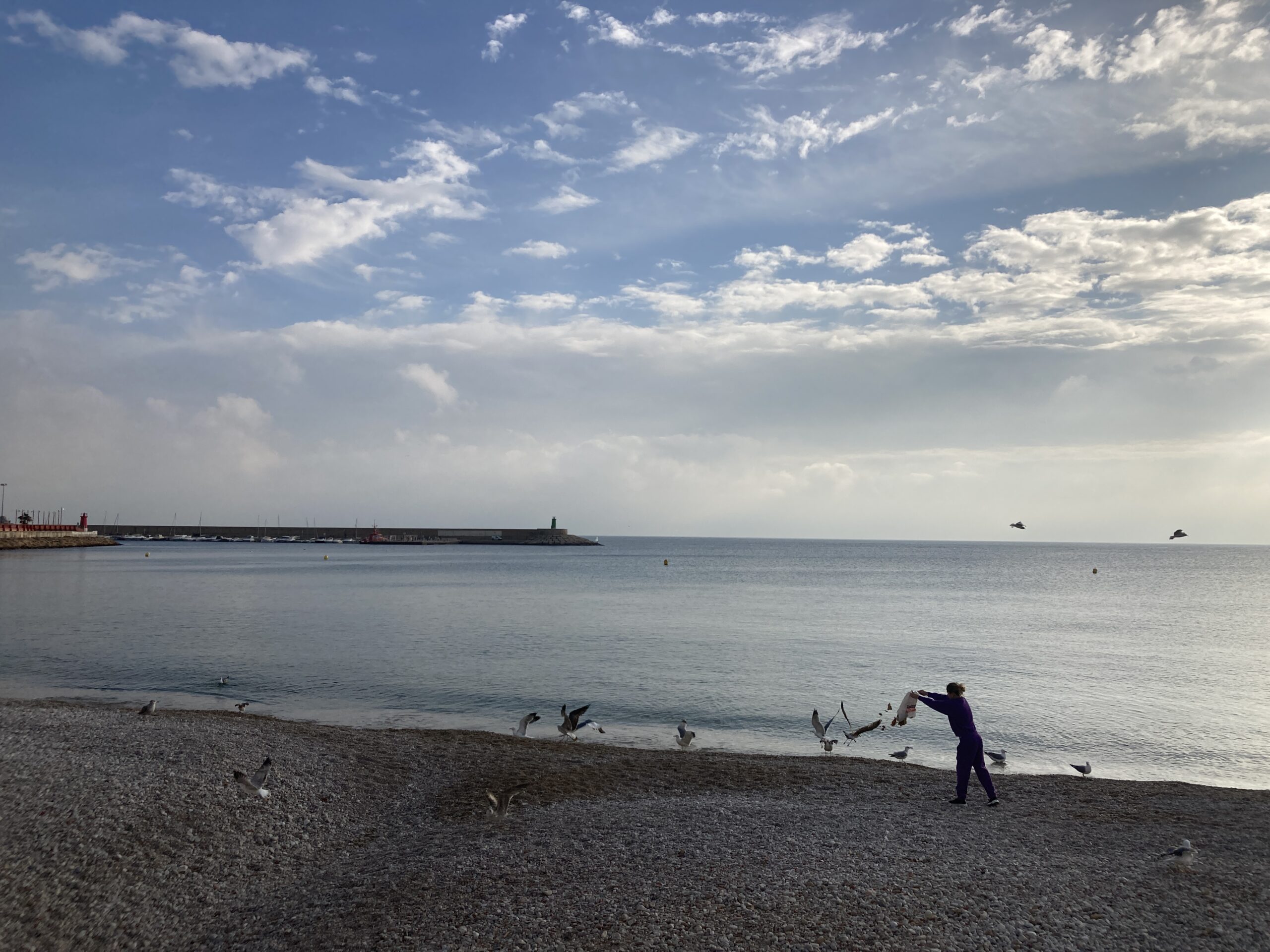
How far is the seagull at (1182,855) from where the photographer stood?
381 inches

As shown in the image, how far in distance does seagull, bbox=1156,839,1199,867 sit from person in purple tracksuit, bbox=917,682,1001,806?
2684 millimetres

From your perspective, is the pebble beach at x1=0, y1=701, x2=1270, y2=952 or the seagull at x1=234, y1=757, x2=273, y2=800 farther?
the seagull at x1=234, y1=757, x2=273, y2=800

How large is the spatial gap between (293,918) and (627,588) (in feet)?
214

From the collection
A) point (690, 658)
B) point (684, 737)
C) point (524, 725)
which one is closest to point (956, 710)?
point (684, 737)

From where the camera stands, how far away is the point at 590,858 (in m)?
9.89

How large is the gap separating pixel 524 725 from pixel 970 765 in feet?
31.8

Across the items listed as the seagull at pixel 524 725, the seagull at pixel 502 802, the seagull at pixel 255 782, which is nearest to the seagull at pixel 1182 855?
the seagull at pixel 502 802

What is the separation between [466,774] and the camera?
14.8 meters

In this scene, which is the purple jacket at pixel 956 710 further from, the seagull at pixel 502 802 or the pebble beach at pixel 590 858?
the seagull at pixel 502 802

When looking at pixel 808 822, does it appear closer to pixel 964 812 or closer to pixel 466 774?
pixel 964 812

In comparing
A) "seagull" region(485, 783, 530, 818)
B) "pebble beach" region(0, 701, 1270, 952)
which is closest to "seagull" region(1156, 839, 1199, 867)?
"pebble beach" region(0, 701, 1270, 952)

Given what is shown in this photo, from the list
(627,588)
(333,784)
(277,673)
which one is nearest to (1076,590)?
(627,588)

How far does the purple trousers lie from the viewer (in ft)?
41.3

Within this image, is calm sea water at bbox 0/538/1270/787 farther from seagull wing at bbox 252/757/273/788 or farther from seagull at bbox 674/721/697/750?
seagull wing at bbox 252/757/273/788
